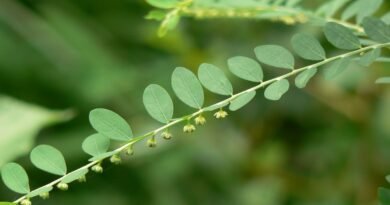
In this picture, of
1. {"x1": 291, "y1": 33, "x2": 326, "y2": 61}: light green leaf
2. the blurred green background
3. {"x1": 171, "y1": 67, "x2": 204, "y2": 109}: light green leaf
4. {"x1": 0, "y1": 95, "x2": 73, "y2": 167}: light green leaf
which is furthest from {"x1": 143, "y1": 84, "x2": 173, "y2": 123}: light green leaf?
the blurred green background

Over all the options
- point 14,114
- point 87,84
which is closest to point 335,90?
point 87,84

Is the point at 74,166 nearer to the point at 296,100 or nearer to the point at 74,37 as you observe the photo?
the point at 74,37

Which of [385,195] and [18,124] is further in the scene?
[18,124]

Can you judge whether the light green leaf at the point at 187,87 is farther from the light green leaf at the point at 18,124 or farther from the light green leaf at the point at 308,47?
the light green leaf at the point at 18,124

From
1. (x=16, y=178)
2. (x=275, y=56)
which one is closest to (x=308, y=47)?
(x=275, y=56)

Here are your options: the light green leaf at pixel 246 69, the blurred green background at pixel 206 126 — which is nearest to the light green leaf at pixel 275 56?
the light green leaf at pixel 246 69

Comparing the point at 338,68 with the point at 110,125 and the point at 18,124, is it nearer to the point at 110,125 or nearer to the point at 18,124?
the point at 110,125

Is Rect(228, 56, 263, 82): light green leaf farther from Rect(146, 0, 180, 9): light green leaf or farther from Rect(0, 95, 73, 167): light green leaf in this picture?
Rect(0, 95, 73, 167): light green leaf
